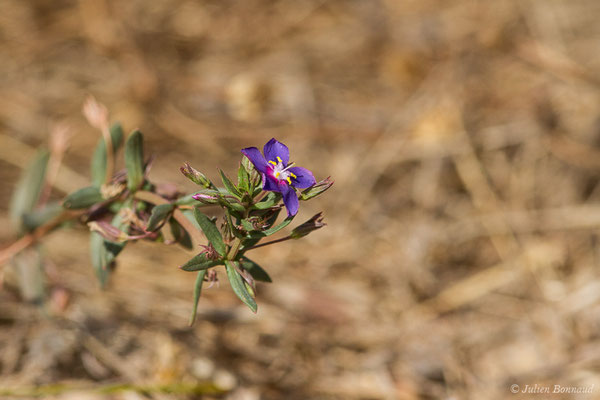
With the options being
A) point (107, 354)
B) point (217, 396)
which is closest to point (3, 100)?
point (107, 354)

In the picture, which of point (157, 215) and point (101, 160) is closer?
point (157, 215)

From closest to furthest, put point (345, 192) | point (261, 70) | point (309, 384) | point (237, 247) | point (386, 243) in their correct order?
point (237, 247), point (309, 384), point (386, 243), point (345, 192), point (261, 70)

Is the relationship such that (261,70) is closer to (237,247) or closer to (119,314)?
(119,314)

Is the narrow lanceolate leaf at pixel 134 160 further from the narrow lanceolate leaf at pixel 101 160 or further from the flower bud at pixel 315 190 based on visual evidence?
the flower bud at pixel 315 190

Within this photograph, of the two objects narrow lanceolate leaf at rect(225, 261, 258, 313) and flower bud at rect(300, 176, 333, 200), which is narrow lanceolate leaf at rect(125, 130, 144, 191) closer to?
narrow lanceolate leaf at rect(225, 261, 258, 313)

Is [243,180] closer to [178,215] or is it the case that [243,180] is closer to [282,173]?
[282,173]

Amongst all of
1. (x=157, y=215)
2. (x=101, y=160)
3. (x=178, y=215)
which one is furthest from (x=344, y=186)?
(x=157, y=215)

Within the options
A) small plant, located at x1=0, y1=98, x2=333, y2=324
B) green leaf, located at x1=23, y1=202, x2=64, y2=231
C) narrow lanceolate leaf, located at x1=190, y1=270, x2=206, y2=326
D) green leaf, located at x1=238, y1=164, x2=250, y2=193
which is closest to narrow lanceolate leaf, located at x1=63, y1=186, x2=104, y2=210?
small plant, located at x1=0, y1=98, x2=333, y2=324
